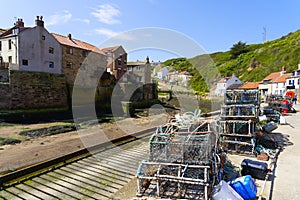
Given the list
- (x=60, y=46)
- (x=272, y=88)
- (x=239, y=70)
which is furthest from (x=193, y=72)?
(x=60, y=46)

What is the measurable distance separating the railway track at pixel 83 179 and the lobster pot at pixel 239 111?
11.9ft

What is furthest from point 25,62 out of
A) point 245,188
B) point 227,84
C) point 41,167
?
point 227,84

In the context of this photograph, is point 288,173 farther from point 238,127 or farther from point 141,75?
point 141,75

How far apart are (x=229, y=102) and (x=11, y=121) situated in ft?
57.4

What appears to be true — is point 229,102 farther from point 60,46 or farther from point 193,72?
point 193,72

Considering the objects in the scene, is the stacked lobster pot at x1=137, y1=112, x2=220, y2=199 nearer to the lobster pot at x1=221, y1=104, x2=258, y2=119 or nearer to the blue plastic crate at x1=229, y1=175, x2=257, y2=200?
the blue plastic crate at x1=229, y1=175, x2=257, y2=200

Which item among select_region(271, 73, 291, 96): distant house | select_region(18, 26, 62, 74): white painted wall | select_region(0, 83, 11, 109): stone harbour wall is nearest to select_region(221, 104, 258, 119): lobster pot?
select_region(0, 83, 11, 109): stone harbour wall

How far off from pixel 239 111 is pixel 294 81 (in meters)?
30.8

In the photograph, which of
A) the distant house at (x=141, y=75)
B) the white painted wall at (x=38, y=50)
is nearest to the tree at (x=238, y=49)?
the distant house at (x=141, y=75)

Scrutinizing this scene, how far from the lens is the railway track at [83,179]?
14.6ft

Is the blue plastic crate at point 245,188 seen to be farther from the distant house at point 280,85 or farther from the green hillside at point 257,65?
the green hillside at point 257,65

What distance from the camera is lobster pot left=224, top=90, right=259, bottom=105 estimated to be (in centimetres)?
809

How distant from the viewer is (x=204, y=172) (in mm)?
3748

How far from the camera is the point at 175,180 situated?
12.4 feet
